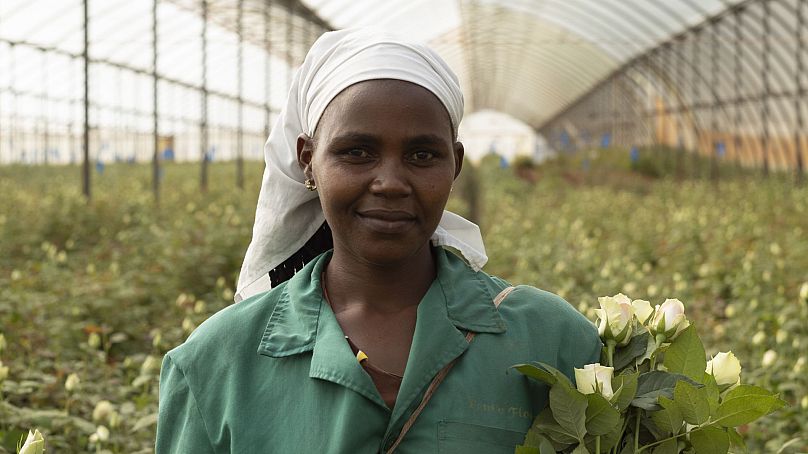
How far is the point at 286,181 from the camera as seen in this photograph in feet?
4.42

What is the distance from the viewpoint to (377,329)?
3.91 ft

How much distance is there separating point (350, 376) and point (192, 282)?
397 centimetres

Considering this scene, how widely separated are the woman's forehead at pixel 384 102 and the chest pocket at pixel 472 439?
1.20ft

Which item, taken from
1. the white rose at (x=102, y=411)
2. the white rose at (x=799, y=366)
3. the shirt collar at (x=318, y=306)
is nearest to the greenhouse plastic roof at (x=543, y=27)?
the white rose at (x=799, y=366)

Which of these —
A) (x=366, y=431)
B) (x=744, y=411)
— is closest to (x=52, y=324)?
(x=366, y=431)

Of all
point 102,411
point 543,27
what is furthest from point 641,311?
point 543,27

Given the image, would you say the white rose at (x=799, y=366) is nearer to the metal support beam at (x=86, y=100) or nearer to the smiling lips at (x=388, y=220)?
the smiling lips at (x=388, y=220)

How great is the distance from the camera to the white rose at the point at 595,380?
106 cm

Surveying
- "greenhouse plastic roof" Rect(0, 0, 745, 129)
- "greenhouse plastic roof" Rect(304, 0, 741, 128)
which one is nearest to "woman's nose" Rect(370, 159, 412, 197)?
"greenhouse plastic roof" Rect(0, 0, 745, 129)

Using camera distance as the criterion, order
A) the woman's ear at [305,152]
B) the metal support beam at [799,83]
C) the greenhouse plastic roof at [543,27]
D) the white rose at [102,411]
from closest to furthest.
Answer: the woman's ear at [305,152]
the white rose at [102,411]
the metal support beam at [799,83]
the greenhouse plastic roof at [543,27]

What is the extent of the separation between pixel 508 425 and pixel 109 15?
14.6 meters

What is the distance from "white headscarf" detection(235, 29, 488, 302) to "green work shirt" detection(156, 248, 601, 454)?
0.47ft

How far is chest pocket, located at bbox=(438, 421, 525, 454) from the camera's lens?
109 cm

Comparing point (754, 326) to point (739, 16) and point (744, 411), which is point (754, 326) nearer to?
point (744, 411)
